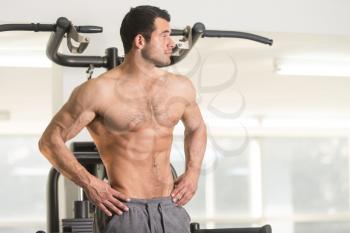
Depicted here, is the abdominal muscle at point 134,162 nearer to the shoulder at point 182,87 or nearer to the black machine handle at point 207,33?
the shoulder at point 182,87

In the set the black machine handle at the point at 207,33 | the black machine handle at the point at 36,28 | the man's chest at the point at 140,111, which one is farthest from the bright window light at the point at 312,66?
the man's chest at the point at 140,111

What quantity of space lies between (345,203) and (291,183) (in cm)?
88

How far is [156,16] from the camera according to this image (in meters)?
2.42

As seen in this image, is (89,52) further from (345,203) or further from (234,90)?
(345,203)

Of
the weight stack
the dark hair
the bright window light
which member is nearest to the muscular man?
the dark hair

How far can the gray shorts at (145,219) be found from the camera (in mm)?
2326

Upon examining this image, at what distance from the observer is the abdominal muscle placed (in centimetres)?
239

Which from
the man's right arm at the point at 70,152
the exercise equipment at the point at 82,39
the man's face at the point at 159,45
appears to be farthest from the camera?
the exercise equipment at the point at 82,39

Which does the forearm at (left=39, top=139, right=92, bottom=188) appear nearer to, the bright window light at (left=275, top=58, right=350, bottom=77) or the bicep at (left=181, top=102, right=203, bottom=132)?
the bicep at (left=181, top=102, right=203, bottom=132)

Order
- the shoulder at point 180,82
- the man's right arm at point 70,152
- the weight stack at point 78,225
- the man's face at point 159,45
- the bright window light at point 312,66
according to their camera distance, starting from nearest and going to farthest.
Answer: the man's right arm at point 70,152 < the man's face at point 159,45 < the shoulder at point 180,82 < the weight stack at point 78,225 < the bright window light at point 312,66

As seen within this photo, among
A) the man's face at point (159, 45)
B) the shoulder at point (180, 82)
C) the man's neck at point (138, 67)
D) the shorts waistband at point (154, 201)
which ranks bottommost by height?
the shorts waistband at point (154, 201)

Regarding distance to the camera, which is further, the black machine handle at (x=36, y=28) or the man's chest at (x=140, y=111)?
the black machine handle at (x=36, y=28)

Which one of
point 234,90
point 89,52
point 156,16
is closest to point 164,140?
point 156,16

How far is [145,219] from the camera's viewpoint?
2338mm
